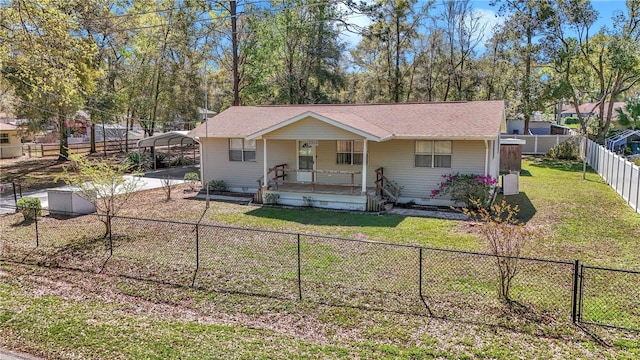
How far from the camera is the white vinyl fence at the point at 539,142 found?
31172mm

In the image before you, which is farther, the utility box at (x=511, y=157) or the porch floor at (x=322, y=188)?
the utility box at (x=511, y=157)

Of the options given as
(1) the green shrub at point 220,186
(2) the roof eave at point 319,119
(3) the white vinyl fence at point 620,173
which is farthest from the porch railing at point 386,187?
(3) the white vinyl fence at point 620,173

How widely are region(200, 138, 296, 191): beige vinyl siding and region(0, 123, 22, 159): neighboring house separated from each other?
21.5 metres

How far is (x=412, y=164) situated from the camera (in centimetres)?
1577

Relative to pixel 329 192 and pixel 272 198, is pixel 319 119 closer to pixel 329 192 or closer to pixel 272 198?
pixel 329 192

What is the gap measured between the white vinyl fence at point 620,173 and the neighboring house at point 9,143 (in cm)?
3683

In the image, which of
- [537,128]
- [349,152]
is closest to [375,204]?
[349,152]

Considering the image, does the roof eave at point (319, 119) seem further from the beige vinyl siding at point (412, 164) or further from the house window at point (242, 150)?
the house window at point (242, 150)

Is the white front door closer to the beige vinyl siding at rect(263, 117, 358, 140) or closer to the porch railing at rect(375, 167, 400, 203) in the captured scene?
the beige vinyl siding at rect(263, 117, 358, 140)

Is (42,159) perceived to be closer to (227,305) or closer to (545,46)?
(227,305)

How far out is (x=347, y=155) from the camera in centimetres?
1673

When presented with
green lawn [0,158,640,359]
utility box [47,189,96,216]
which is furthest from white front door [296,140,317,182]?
utility box [47,189,96,216]

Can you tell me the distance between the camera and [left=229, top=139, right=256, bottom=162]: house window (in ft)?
59.9

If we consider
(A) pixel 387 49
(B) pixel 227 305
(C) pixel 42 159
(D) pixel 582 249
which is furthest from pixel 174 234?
(A) pixel 387 49
